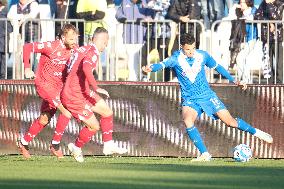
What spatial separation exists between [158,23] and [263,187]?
9.40 meters

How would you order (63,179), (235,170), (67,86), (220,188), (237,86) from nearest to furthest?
(220,188)
(63,179)
(235,170)
(67,86)
(237,86)

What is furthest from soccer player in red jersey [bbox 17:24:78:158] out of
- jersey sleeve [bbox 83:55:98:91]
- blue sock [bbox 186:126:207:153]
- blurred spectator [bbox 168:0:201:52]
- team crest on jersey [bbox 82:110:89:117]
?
blurred spectator [bbox 168:0:201:52]

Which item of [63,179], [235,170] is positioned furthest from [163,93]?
[63,179]

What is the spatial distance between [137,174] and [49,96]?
492 cm

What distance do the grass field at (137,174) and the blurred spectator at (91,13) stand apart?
332cm

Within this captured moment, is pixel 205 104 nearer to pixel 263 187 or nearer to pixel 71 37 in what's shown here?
pixel 71 37

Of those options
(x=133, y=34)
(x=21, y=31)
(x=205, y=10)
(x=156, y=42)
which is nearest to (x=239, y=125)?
(x=156, y=42)

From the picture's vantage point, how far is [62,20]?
2211 cm

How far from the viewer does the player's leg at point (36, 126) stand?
20.0 m

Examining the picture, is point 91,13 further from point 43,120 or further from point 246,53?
point 43,120

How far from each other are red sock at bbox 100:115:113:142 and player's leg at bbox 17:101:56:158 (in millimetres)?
1070

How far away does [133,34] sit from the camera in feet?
73.3

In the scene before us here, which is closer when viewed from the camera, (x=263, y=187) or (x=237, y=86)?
(x=263, y=187)

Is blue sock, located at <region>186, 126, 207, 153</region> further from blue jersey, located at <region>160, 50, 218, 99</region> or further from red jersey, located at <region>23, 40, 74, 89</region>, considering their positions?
red jersey, located at <region>23, 40, 74, 89</region>
